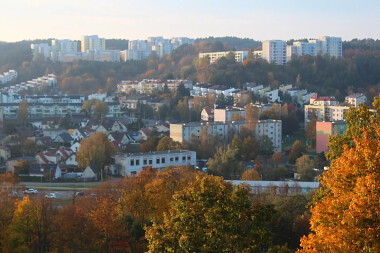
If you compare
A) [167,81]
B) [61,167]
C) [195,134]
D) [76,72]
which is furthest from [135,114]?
[76,72]

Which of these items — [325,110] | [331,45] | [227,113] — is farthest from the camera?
[331,45]

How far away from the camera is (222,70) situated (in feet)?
88.1

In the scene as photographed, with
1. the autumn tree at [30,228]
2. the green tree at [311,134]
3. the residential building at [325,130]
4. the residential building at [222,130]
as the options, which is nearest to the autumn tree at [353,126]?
the autumn tree at [30,228]

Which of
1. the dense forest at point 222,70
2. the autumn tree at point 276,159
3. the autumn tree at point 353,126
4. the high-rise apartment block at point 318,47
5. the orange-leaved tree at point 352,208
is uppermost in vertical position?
the high-rise apartment block at point 318,47

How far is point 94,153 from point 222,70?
47.3ft

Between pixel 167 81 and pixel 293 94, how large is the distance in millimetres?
5922

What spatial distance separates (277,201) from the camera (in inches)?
300

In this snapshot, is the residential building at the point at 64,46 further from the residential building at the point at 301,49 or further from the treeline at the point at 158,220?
the treeline at the point at 158,220

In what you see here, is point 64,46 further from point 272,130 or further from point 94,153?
point 94,153

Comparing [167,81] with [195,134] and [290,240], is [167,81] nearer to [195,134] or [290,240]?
[195,134]

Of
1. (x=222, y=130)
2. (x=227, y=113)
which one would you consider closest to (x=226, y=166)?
(x=222, y=130)

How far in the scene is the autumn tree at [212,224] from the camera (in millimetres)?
3697

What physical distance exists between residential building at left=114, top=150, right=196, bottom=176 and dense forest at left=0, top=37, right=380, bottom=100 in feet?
38.9

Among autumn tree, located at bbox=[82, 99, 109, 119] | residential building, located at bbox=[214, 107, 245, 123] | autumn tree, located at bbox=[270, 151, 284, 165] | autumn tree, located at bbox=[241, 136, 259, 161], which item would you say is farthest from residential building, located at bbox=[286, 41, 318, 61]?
autumn tree, located at bbox=[270, 151, 284, 165]
